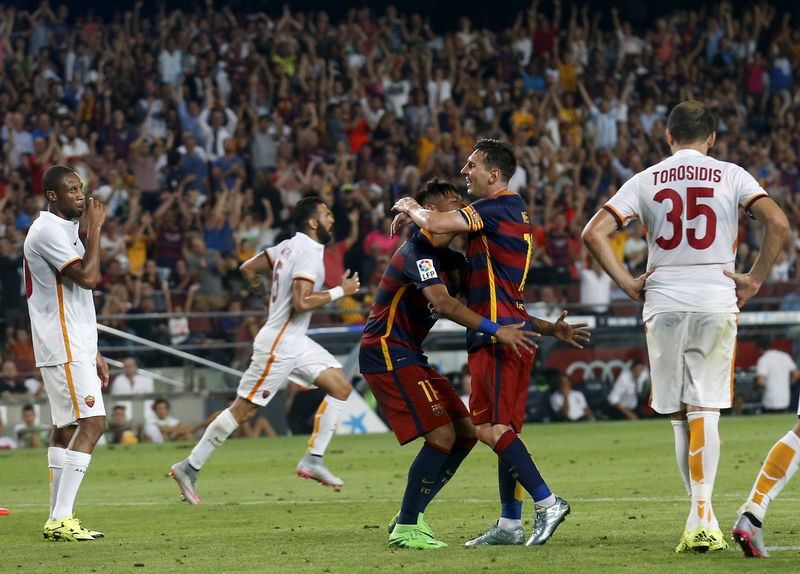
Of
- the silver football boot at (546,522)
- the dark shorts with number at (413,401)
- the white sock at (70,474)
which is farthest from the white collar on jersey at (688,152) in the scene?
the white sock at (70,474)

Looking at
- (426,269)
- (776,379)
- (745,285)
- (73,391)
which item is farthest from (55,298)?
(776,379)

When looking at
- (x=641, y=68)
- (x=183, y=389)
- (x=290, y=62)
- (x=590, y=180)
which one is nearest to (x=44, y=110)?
(x=290, y=62)

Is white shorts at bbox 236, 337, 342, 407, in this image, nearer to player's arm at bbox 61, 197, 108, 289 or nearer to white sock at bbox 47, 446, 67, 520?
white sock at bbox 47, 446, 67, 520

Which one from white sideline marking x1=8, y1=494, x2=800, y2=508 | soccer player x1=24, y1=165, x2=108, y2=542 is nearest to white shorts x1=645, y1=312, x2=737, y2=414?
white sideline marking x1=8, y1=494, x2=800, y2=508

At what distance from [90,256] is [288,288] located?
3.89 meters

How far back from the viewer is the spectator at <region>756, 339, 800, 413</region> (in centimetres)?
2078

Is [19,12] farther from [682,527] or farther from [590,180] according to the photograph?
[682,527]

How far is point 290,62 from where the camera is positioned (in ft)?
85.3

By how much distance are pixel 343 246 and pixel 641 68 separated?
10.1m

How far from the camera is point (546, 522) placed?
25.3ft

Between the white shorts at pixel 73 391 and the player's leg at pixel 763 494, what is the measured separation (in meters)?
4.03

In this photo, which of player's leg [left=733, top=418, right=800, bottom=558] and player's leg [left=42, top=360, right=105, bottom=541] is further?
player's leg [left=42, top=360, right=105, bottom=541]

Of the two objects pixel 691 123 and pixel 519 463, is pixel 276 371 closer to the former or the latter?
pixel 519 463

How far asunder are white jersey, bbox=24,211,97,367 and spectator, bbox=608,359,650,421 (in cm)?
1295
